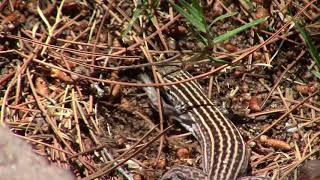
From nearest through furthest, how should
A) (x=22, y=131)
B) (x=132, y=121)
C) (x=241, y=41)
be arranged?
(x=22, y=131)
(x=132, y=121)
(x=241, y=41)

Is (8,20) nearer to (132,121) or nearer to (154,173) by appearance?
(132,121)

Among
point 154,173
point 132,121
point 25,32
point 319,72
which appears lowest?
point 154,173

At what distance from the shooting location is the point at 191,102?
13.4 ft

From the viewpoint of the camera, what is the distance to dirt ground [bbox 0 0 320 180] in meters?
3.73

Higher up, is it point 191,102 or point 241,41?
point 241,41

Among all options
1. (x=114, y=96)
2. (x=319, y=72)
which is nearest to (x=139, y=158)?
(x=114, y=96)

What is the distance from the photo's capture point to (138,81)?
159 inches

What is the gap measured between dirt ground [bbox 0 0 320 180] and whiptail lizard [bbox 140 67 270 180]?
0.08 metres

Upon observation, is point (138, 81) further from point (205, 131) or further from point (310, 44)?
point (310, 44)

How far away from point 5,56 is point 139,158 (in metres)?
1.10

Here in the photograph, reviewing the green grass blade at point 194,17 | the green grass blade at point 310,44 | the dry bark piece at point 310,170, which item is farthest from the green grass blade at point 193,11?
the dry bark piece at point 310,170

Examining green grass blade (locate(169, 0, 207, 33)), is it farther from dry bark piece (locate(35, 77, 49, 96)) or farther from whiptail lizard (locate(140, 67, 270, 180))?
dry bark piece (locate(35, 77, 49, 96))

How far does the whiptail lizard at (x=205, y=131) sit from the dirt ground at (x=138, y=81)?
3.3 inches

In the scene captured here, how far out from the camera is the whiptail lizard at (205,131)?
3.71m
